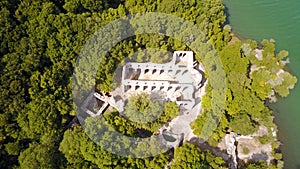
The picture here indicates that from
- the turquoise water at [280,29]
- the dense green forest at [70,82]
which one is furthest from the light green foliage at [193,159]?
the turquoise water at [280,29]

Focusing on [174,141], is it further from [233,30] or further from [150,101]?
[233,30]

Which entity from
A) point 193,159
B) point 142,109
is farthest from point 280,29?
point 193,159

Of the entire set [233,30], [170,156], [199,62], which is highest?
[233,30]

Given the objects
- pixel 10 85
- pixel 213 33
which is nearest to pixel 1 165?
pixel 10 85

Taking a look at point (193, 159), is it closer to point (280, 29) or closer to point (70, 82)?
point (70, 82)

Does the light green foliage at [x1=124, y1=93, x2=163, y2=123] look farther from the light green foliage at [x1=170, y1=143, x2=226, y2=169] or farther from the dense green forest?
the light green foliage at [x1=170, y1=143, x2=226, y2=169]

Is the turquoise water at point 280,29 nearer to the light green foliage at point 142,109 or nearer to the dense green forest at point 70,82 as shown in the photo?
the dense green forest at point 70,82
